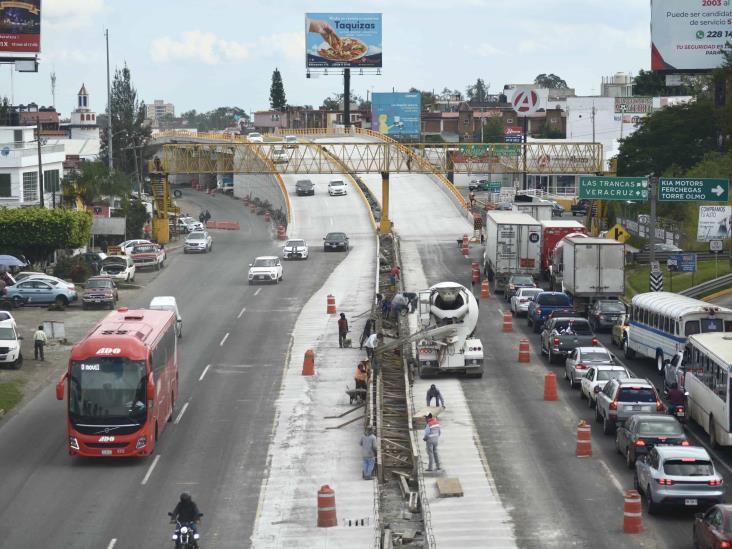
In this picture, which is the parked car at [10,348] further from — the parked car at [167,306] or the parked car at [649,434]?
the parked car at [649,434]

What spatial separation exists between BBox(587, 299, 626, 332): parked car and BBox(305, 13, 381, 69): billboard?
89865 mm

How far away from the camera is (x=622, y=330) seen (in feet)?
165

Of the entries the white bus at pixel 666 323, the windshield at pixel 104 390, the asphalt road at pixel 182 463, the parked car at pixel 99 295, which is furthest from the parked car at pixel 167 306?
the windshield at pixel 104 390

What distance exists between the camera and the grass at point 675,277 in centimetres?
6594

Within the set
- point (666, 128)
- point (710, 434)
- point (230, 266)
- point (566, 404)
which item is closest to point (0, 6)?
point (230, 266)

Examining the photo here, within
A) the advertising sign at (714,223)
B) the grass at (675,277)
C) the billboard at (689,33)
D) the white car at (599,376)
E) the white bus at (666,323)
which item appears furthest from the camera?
the billboard at (689,33)

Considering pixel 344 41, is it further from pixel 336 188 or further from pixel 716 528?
pixel 716 528

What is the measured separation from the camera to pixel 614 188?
6297cm

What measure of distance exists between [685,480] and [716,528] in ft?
12.1

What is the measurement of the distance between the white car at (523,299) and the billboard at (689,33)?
60.2m

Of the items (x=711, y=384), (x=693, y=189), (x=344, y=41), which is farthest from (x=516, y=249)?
(x=344, y=41)

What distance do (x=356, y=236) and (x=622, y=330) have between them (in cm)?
4554

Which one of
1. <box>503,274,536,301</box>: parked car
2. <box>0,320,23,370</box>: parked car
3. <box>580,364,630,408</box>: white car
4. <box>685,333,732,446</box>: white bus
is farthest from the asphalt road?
<box>685,333,732,446</box>: white bus

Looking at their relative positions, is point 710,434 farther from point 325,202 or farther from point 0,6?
point 325,202
